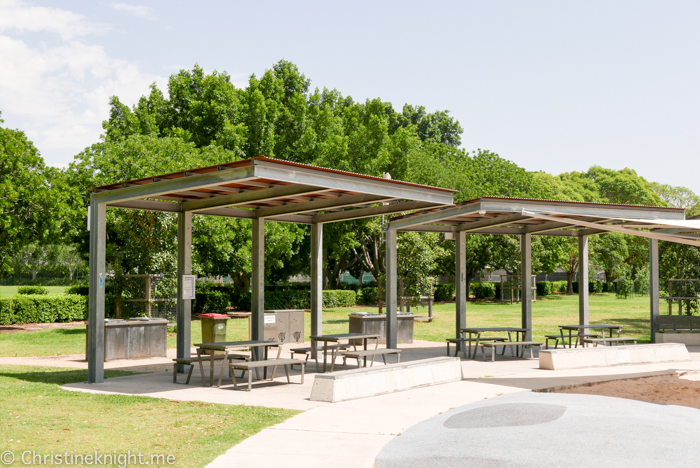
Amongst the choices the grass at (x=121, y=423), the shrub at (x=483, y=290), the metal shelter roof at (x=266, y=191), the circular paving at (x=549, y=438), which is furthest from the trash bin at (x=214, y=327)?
the shrub at (x=483, y=290)

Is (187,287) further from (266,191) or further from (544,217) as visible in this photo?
(544,217)

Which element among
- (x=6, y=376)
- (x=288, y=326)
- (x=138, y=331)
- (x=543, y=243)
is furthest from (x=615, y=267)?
(x=6, y=376)

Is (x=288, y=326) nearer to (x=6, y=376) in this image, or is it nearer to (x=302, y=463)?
(x=6, y=376)

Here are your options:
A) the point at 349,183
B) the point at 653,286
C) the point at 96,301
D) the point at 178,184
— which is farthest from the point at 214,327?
the point at 653,286

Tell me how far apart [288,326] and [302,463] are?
1244 centimetres

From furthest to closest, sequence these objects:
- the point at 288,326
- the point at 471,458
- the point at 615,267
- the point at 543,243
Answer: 1. the point at 615,267
2. the point at 543,243
3. the point at 288,326
4. the point at 471,458

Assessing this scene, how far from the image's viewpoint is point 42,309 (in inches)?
1009

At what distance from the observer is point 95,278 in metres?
11.4

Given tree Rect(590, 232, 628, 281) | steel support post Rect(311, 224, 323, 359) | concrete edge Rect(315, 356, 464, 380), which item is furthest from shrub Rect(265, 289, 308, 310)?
tree Rect(590, 232, 628, 281)

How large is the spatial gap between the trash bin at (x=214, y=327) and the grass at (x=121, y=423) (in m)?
5.31

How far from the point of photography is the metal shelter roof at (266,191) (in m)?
9.60

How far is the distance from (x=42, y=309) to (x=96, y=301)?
16.1 metres

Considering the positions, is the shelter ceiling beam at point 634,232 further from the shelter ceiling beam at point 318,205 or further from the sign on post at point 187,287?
the sign on post at point 187,287

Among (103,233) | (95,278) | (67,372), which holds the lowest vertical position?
(67,372)
